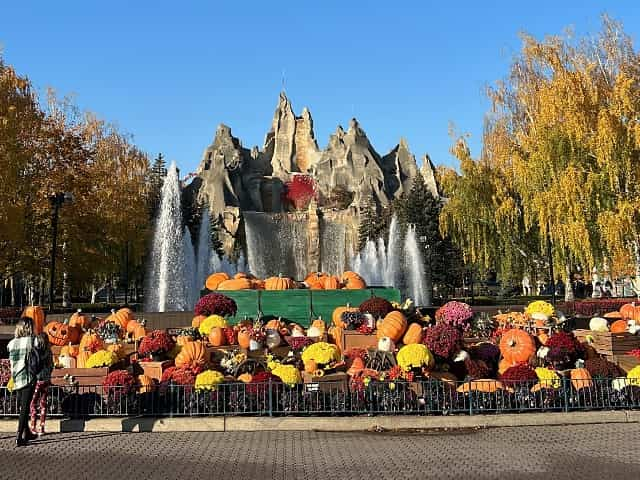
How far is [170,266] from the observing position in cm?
3275

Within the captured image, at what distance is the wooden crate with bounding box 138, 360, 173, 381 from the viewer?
1220 centimetres

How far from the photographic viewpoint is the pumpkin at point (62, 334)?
15.2 m

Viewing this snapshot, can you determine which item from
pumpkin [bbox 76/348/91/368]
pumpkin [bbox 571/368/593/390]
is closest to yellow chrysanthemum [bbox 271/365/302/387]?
pumpkin [bbox 76/348/91/368]

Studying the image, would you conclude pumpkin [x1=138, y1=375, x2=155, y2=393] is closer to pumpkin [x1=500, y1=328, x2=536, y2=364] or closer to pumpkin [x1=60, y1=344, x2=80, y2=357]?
pumpkin [x1=60, y1=344, x2=80, y2=357]

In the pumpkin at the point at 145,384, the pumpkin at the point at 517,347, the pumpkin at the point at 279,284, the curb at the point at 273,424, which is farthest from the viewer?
the pumpkin at the point at 279,284

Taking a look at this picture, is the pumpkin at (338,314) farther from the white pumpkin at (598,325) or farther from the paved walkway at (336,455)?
the paved walkway at (336,455)

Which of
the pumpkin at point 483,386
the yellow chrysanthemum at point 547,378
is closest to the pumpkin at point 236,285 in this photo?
the pumpkin at point 483,386

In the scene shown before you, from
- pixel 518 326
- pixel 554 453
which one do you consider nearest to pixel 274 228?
pixel 518 326

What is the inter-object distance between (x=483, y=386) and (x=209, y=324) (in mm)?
6619

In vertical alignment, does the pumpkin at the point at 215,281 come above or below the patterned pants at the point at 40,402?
above

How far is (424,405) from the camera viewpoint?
1055 centimetres

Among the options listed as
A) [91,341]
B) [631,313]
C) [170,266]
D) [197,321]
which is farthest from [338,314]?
[170,266]

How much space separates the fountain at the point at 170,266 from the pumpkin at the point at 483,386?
64.9ft

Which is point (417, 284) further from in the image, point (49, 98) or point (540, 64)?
point (49, 98)
